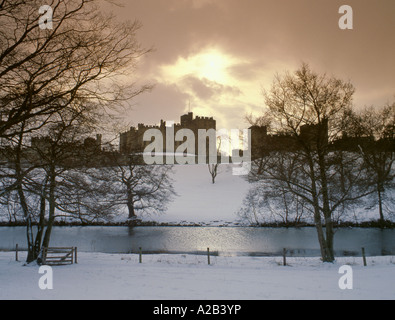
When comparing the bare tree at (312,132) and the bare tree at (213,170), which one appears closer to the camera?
the bare tree at (312,132)

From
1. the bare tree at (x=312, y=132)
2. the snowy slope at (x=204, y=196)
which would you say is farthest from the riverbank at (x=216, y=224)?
the bare tree at (x=312, y=132)

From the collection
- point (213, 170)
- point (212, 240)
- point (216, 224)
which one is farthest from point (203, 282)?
point (213, 170)

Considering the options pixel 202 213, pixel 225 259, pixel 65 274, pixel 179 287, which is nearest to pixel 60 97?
pixel 179 287

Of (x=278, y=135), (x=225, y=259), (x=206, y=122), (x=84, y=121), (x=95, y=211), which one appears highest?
(x=206, y=122)

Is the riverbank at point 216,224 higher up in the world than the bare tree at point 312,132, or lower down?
lower down

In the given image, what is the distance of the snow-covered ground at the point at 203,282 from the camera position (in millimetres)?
9305

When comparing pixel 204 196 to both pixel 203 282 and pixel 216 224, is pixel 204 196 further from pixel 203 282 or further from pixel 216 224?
pixel 203 282

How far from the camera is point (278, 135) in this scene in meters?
17.3

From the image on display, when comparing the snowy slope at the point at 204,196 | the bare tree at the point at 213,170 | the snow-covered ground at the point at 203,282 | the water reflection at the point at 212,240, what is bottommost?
the water reflection at the point at 212,240

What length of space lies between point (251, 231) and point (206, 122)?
252ft

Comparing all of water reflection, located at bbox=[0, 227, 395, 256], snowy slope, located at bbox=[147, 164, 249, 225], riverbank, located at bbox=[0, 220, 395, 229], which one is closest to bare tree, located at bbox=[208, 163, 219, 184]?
snowy slope, located at bbox=[147, 164, 249, 225]

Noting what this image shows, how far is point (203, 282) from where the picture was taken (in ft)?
37.4

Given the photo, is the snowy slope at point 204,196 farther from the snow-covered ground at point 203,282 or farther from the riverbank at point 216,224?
the snow-covered ground at point 203,282
